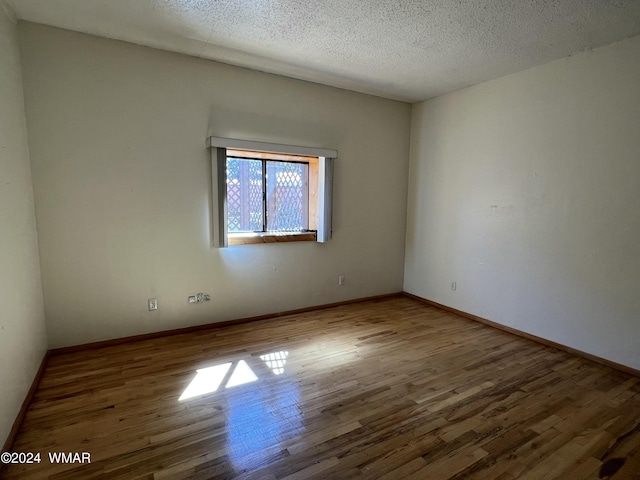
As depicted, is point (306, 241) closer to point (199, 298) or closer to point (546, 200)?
point (199, 298)

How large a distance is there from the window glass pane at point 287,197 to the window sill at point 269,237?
197mm

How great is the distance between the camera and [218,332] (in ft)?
11.0

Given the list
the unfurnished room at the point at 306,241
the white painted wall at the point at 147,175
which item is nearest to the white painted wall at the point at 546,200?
the unfurnished room at the point at 306,241

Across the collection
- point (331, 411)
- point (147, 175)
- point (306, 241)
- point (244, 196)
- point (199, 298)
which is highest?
point (147, 175)

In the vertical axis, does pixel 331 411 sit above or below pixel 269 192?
below

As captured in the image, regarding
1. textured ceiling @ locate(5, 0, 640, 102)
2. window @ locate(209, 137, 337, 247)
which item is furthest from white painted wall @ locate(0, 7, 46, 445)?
window @ locate(209, 137, 337, 247)

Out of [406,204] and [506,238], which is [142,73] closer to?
[406,204]

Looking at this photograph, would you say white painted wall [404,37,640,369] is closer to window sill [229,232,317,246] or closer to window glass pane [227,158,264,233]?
window sill [229,232,317,246]

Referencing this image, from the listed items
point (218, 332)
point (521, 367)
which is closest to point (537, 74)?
point (521, 367)

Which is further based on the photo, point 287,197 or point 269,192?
point 287,197

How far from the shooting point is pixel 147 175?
9.90ft

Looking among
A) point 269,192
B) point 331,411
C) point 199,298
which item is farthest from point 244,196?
point 331,411

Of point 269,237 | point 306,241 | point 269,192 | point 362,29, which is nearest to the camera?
point 362,29

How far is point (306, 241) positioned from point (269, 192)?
2.36 ft
